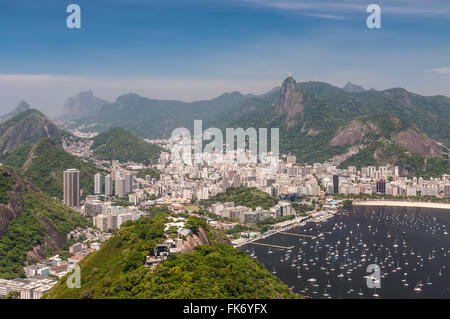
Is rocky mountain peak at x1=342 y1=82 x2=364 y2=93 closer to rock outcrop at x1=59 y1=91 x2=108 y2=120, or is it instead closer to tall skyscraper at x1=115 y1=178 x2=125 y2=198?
rock outcrop at x1=59 y1=91 x2=108 y2=120

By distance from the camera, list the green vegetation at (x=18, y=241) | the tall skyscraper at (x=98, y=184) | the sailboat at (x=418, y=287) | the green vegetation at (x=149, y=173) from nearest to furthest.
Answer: the sailboat at (x=418, y=287)
the green vegetation at (x=18, y=241)
the tall skyscraper at (x=98, y=184)
the green vegetation at (x=149, y=173)

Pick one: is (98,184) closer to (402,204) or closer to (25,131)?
(25,131)

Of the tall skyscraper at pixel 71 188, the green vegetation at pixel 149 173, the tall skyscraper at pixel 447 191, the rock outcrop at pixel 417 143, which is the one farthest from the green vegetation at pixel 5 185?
the rock outcrop at pixel 417 143

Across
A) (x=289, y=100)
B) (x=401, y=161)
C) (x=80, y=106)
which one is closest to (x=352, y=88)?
(x=289, y=100)

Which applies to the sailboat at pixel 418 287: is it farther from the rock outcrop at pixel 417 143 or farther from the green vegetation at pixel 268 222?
the rock outcrop at pixel 417 143

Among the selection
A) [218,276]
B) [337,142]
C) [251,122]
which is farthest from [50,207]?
[251,122]

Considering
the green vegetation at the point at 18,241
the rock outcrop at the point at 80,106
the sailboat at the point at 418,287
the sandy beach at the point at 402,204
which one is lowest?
the sailboat at the point at 418,287

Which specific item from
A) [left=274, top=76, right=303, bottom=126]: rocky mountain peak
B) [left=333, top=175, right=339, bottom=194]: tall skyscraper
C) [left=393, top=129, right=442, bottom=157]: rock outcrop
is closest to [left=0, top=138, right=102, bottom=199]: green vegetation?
[left=333, top=175, right=339, bottom=194]: tall skyscraper

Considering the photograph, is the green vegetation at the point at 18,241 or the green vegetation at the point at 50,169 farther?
the green vegetation at the point at 50,169
